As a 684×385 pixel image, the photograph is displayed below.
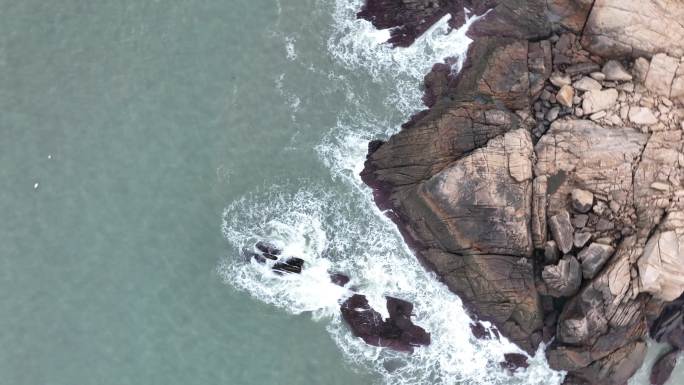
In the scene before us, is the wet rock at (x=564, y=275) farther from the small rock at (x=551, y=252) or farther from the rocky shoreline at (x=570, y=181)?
the small rock at (x=551, y=252)

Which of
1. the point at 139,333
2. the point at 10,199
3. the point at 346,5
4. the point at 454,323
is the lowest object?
the point at 139,333

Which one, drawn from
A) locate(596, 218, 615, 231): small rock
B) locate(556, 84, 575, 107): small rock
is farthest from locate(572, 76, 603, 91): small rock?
locate(596, 218, 615, 231): small rock

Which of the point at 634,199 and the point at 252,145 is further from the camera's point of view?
the point at 252,145

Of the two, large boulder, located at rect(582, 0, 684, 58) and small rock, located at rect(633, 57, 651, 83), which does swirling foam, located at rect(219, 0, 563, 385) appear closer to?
large boulder, located at rect(582, 0, 684, 58)

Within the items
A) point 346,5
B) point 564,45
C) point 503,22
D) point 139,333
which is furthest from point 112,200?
point 564,45

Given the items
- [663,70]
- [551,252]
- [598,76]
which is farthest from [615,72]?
[551,252]

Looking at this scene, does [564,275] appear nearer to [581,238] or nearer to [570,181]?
[581,238]

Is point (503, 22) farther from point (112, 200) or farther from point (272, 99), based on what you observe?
point (112, 200)
